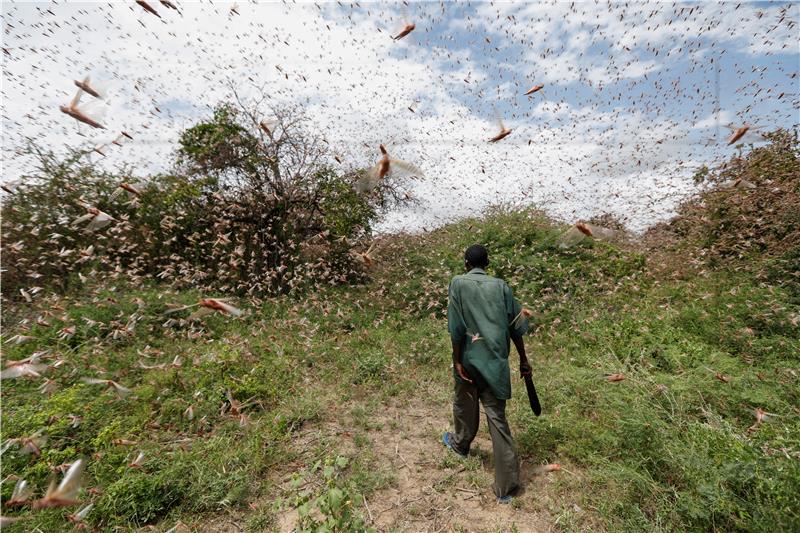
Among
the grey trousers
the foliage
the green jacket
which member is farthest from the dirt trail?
the foliage

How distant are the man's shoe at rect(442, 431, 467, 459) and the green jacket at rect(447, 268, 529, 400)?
2.87ft

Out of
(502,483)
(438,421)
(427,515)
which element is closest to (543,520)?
(502,483)

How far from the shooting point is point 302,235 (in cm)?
953

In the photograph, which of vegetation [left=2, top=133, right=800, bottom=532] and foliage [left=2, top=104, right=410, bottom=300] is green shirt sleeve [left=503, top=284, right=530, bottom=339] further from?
foliage [left=2, top=104, right=410, bottom=300]

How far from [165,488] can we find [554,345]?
559 cm

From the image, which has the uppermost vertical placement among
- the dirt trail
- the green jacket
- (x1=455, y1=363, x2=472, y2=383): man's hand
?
the green jacket

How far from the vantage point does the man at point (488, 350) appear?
2781 millimetres

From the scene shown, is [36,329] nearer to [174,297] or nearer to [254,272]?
[174,297]

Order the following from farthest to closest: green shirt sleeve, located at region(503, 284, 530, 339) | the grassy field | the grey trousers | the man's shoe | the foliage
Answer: the foliage < the man's shoe < green shirt sleeve, located at region(503, 284, 530, 339) < the grey trousers < the grassy field

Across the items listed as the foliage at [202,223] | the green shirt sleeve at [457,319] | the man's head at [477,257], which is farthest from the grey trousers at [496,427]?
the foliage at [202,223]

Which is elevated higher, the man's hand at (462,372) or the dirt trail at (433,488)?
the man's hand at (462,372)

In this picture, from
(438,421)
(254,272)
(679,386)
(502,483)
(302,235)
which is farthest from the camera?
(302,235)

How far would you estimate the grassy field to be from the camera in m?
2.51

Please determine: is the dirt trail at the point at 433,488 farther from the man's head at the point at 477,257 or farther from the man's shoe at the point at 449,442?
the man's head at the point at 477,257
